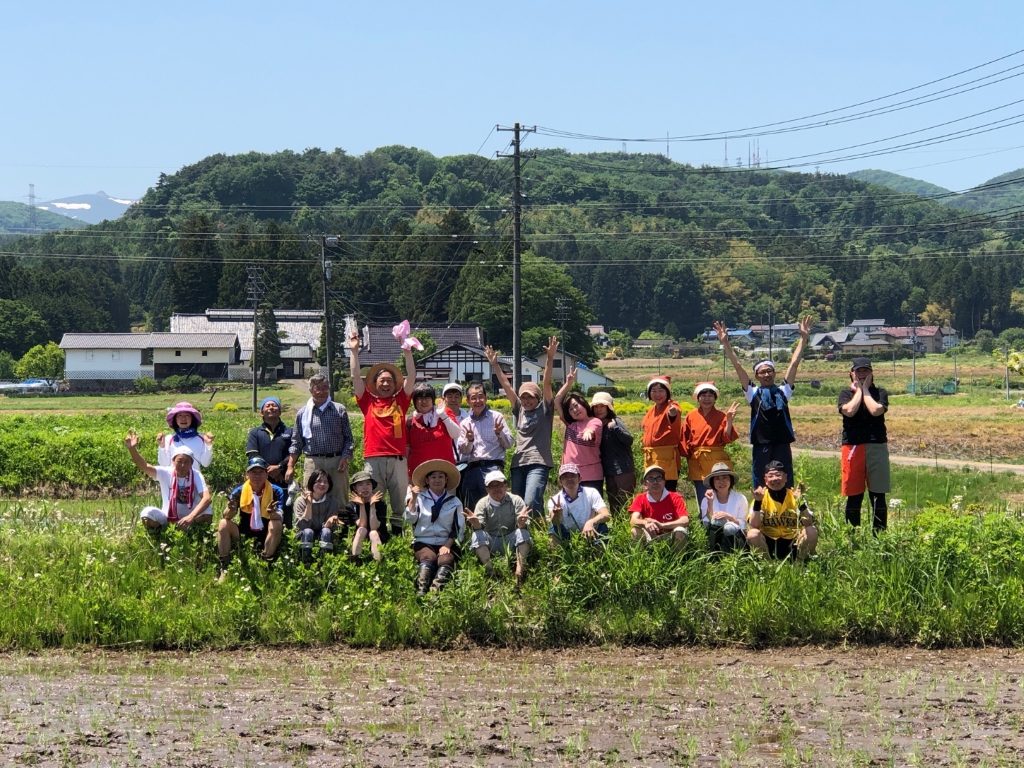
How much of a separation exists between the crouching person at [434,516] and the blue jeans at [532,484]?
35.0 inches

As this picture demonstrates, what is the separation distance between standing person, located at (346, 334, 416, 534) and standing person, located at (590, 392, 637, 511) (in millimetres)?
1722

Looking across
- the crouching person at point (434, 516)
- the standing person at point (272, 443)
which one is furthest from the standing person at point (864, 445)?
the standing person at point (272, 443)

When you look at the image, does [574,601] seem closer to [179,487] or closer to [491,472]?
[491,472]

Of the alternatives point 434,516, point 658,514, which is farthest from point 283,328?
point 658,514

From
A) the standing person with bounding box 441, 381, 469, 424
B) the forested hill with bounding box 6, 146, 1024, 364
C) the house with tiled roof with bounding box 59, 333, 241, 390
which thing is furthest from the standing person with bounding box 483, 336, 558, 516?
the house with tiled roof with bounding box 59, 333, 241, 390

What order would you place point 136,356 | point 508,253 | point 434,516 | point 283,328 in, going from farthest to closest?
1. point 283,328
2. point 508,253
3. point 136,356
4. point 434,516

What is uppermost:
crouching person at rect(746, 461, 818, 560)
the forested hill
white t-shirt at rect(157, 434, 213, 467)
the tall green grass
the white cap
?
A: the forested hill

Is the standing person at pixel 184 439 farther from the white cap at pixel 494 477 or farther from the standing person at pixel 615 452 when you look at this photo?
the standing person at pixel 615 452

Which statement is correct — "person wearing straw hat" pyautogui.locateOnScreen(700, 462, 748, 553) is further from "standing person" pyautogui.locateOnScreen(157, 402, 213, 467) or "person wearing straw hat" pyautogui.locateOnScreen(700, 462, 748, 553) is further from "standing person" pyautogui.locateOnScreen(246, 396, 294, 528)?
"standing person" pyautogui.locateOnScreen(157, 402, 213, 467)

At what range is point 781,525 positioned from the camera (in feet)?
33.7

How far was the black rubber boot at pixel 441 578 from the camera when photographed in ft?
32.8

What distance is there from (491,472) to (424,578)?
1.04 metres

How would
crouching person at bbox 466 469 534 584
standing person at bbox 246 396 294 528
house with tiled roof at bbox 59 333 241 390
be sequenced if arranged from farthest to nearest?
1. house with tiled roof at bbox 59 333 241 390
2. standing person at bbox 246 396 294 528
3. crouching person at bbox 466 469 534 584

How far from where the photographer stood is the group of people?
33.6 feet
